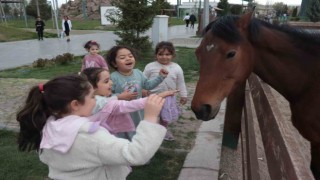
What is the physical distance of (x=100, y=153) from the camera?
1.49 meters

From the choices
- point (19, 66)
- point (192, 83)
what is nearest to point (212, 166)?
point (192, 83)

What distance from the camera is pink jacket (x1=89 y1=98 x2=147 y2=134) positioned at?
7.06ft

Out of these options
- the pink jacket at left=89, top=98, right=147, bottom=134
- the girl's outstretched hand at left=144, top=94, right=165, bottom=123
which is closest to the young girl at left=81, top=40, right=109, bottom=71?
the pink jacket at left=89, top=98, right=147, bottom=134

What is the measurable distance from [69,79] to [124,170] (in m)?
0.59

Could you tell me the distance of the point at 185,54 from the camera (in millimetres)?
13117

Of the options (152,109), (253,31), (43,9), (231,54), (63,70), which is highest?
(43,9)

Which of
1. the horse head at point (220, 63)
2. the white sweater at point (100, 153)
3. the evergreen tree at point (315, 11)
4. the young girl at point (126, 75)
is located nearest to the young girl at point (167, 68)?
the young girl at point (126, 75)

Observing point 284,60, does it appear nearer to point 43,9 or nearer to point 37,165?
point 37,165

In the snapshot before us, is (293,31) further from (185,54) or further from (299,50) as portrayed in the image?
(185,54)

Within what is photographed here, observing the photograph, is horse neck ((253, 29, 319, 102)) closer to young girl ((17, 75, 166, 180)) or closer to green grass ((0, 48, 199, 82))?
young girl ((17, 75, 166, 180))

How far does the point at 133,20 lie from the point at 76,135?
412 inches

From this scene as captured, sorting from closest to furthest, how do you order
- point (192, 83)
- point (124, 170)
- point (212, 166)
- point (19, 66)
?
point (124, 170) → point (212, 166) → point (192, 83) → point (19, 66)

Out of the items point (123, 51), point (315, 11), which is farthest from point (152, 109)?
point (315, 11)

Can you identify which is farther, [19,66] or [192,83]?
[19,66]
